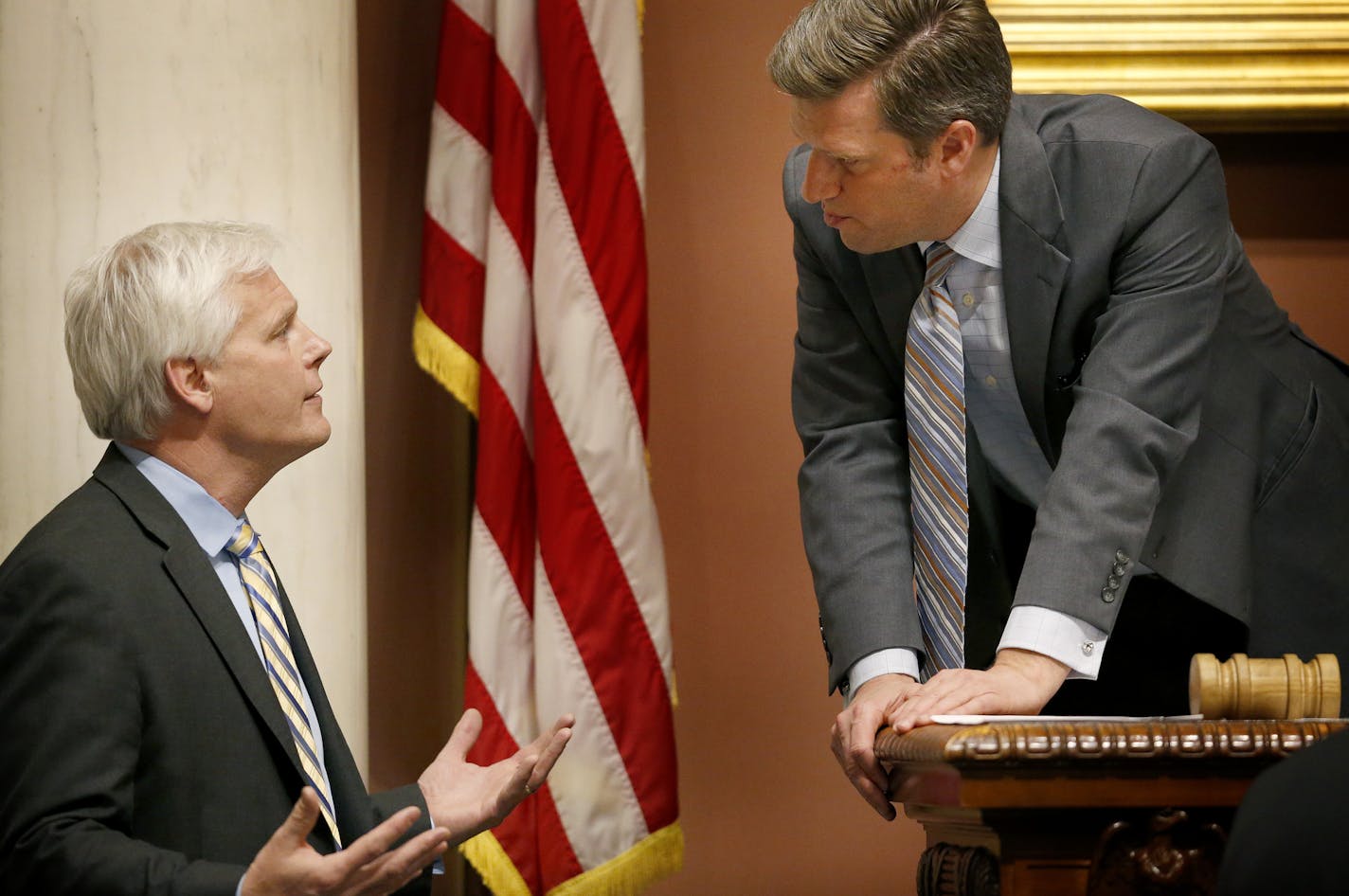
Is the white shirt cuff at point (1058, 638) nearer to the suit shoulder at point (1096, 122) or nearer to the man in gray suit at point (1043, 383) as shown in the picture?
the man in gray suit at point (1043, 383)

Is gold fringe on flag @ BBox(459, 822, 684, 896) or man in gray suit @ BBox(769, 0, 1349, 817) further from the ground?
man in gray suit @ BBox(769, 0, 1349, 817)

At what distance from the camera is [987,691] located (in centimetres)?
167

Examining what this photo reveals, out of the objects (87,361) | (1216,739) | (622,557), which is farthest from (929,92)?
(622,557)

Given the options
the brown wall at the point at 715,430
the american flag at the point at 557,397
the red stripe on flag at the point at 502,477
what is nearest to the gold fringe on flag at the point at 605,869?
the american flag at the point at 557,397

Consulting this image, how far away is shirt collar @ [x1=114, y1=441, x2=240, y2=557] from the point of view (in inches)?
72.0

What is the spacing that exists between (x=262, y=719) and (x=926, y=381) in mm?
942

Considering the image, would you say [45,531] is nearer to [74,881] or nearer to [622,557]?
[74,881]

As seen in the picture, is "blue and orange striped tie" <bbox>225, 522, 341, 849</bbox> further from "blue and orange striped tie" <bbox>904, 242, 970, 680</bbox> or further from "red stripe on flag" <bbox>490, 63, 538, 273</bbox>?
"red stripe on flag" <bbox>490, 63, 538, 273</bbox>

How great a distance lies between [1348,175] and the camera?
3205 mm

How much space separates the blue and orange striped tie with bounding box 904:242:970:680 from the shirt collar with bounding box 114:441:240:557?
0.88 metres

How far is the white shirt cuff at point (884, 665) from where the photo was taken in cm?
195

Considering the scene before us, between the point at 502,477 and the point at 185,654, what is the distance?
4.30 ft

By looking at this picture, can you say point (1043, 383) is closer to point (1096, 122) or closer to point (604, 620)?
point (1096, 122)

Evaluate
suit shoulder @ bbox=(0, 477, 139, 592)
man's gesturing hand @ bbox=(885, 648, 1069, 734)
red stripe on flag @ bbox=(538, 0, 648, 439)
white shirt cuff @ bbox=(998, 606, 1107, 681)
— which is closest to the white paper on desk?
man's gesturing hand @ bbox=(885, 648, 1069, 734)
